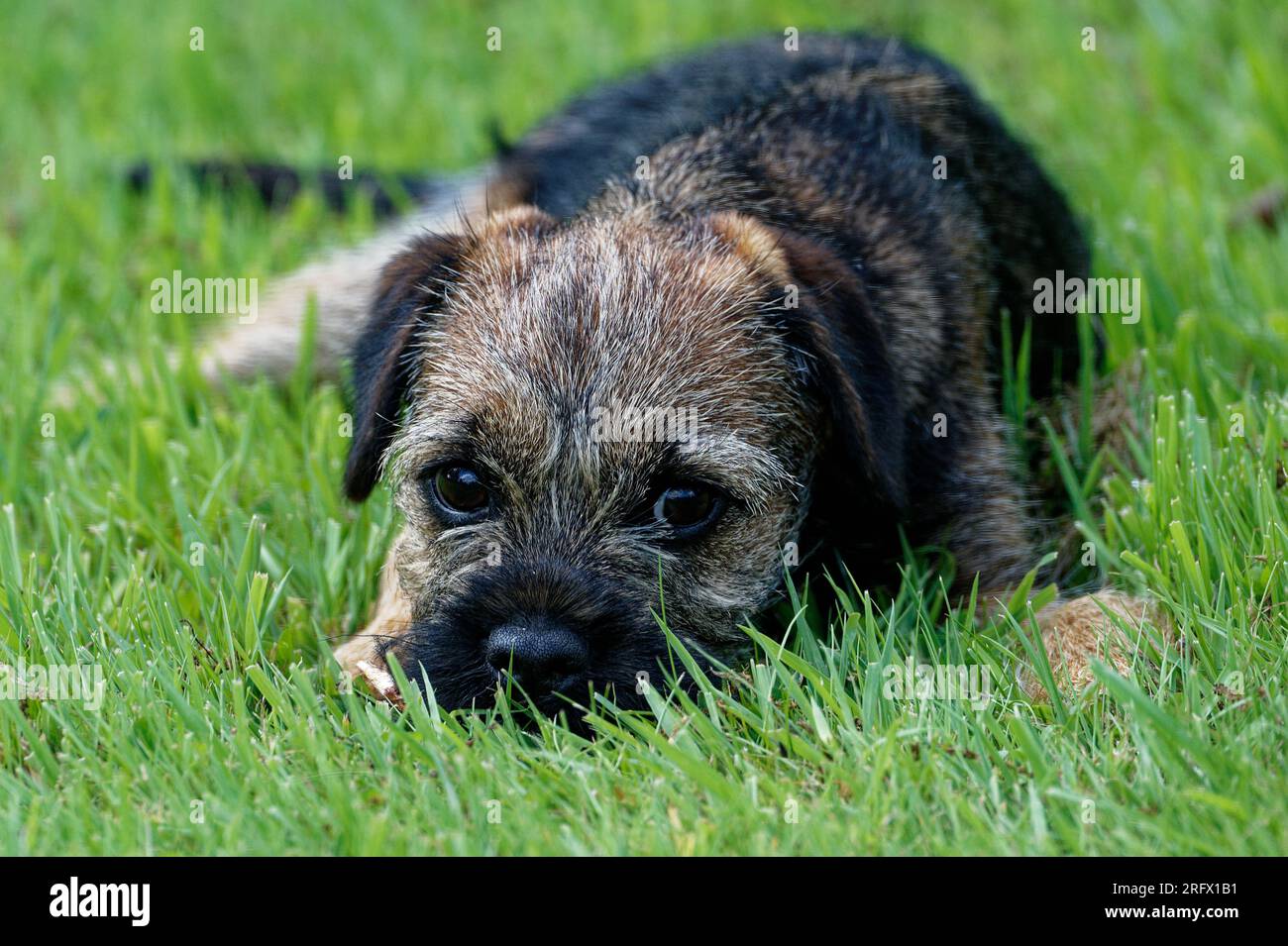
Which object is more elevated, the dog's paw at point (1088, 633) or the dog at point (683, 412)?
the dog at point (683, 412)

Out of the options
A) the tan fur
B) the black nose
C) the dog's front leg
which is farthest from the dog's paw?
the tan fur

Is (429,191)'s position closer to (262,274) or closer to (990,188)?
(262,274)

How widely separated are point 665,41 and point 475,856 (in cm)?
527

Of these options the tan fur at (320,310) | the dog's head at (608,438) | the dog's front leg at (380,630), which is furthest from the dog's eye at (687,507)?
the tan fur at (320,310)

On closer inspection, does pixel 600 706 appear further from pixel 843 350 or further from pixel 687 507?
pixel 843 350

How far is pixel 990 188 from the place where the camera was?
4.59 m

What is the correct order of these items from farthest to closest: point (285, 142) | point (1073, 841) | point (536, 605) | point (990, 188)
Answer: point (285, 142)
point (990, 188)
point (536, 605)
point (1073, 841)

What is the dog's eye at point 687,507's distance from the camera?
10.9 feet

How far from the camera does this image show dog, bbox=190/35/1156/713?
10.6ft

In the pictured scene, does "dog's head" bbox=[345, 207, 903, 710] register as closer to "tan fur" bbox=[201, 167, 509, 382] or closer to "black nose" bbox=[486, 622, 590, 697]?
"black nose" bbox=[486, 622, 590, 697]

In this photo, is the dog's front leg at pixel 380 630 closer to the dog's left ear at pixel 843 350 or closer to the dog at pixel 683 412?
the dog at pixel 683 412

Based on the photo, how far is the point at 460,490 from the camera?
11.1 ft

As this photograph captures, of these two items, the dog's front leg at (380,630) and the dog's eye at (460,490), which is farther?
the dog's front leg at (380,630)
